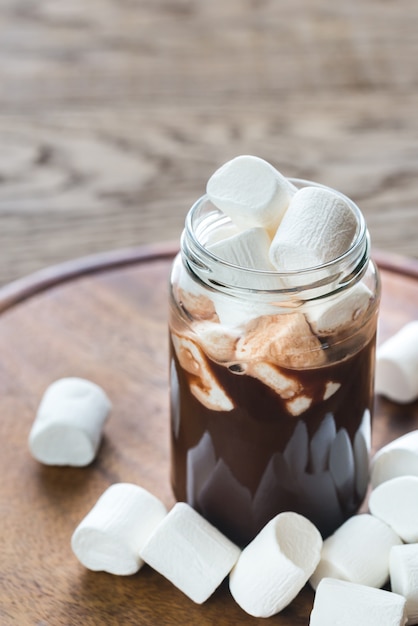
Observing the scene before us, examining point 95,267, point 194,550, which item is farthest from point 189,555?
point 95,267

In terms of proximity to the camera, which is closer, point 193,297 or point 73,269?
point 193,297

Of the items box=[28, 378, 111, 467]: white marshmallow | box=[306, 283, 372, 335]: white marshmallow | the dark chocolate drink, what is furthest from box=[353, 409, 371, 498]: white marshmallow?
box=[28, 378, 111, 467]: white marshmallow

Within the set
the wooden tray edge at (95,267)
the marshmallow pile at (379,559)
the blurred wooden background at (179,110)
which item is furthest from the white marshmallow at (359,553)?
the blurred wooden background at (179,110)

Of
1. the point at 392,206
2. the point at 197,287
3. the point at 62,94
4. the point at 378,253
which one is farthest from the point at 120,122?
the point at 197,287

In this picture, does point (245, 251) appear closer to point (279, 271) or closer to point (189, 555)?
point (279, 271)

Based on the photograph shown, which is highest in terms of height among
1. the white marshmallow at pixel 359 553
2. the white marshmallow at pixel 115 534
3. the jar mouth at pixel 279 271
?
the jar mouth at pixel 279 271

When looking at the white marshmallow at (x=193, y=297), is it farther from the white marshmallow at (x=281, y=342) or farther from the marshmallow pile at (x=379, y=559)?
the marshmallow pile at (x=379, y=559)
